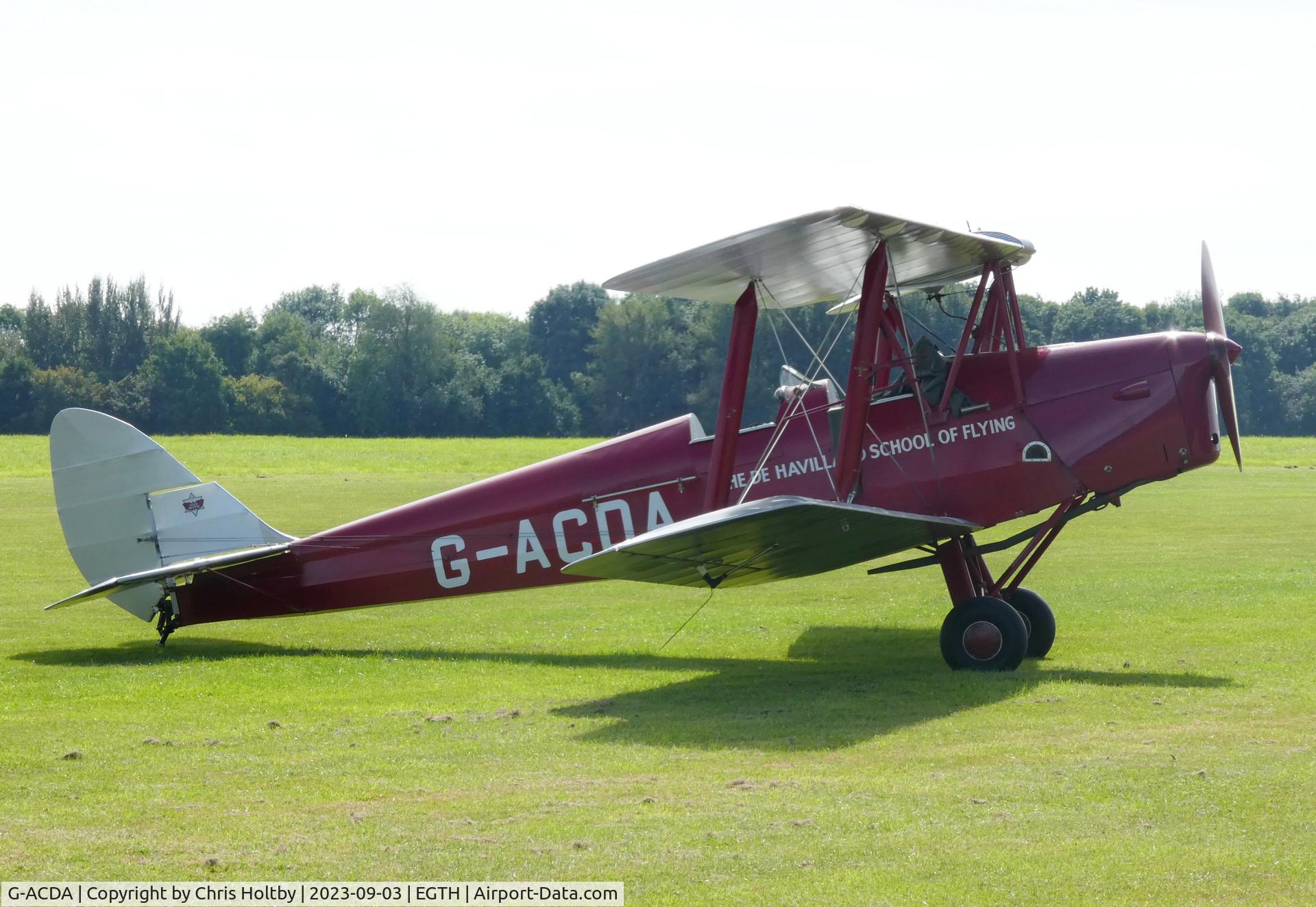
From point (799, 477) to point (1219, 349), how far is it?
11.0 ft

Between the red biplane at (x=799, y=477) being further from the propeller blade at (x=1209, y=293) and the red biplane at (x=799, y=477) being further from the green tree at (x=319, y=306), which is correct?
the green tree at (x=319, y=306)

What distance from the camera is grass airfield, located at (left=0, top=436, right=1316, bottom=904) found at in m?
5.16

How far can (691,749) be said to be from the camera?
7.35 m

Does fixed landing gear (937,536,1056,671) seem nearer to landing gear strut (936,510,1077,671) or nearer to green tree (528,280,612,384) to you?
landing gear strut (936,510,1077,671)

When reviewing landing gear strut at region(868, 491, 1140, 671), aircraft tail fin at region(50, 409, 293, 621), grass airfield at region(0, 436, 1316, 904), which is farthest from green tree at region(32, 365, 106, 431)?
landing gear strut at region(868, 491, 1140, 671)

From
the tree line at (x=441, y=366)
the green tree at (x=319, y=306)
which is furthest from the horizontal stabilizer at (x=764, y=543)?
the green tree at (x=319, y=306)

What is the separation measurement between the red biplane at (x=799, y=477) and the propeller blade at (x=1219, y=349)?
26mm

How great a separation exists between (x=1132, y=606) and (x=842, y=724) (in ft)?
21.0

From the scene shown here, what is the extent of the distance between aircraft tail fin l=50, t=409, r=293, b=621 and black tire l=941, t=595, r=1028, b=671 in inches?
246

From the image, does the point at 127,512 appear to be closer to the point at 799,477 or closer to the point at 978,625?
the point at 799,477

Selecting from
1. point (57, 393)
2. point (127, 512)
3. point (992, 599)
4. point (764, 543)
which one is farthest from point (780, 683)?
point (57, 393)

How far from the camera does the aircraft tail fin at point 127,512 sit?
37.6ft

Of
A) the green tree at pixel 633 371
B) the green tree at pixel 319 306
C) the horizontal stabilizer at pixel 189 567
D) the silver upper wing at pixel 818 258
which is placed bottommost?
the horizontal stabilizer at pixel 189 567

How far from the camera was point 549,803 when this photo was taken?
614 centimetres
